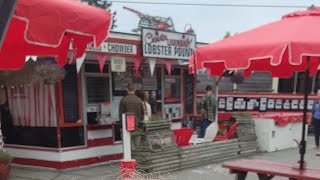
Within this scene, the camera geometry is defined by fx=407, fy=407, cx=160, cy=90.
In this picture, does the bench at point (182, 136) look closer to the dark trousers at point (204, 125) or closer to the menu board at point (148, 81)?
the menu board at point (148, 81)

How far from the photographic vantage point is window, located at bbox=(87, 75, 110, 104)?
28.7 ft

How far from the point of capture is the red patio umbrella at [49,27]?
2441mm

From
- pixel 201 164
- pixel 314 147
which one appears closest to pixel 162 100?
A: pixel 201 164

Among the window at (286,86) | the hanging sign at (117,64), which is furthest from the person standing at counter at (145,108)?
the window at (286,86)

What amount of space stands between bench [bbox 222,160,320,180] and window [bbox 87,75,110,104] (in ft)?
13.3

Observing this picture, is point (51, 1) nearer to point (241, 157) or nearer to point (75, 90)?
point (75, 90)

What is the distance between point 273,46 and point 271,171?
1.69m

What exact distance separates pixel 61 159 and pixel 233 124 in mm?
4229

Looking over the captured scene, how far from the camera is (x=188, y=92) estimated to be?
1151 centimetres

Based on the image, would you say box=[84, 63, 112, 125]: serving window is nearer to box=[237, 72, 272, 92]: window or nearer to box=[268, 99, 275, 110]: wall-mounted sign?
box=[268, 99, 275, 110]: wall-mounted sign

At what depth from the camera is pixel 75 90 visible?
841 cm

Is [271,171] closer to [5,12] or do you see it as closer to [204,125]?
[5,12]

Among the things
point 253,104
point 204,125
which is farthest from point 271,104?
point 204,125

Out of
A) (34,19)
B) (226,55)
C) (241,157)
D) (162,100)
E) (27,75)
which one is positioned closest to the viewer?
(34,19)
